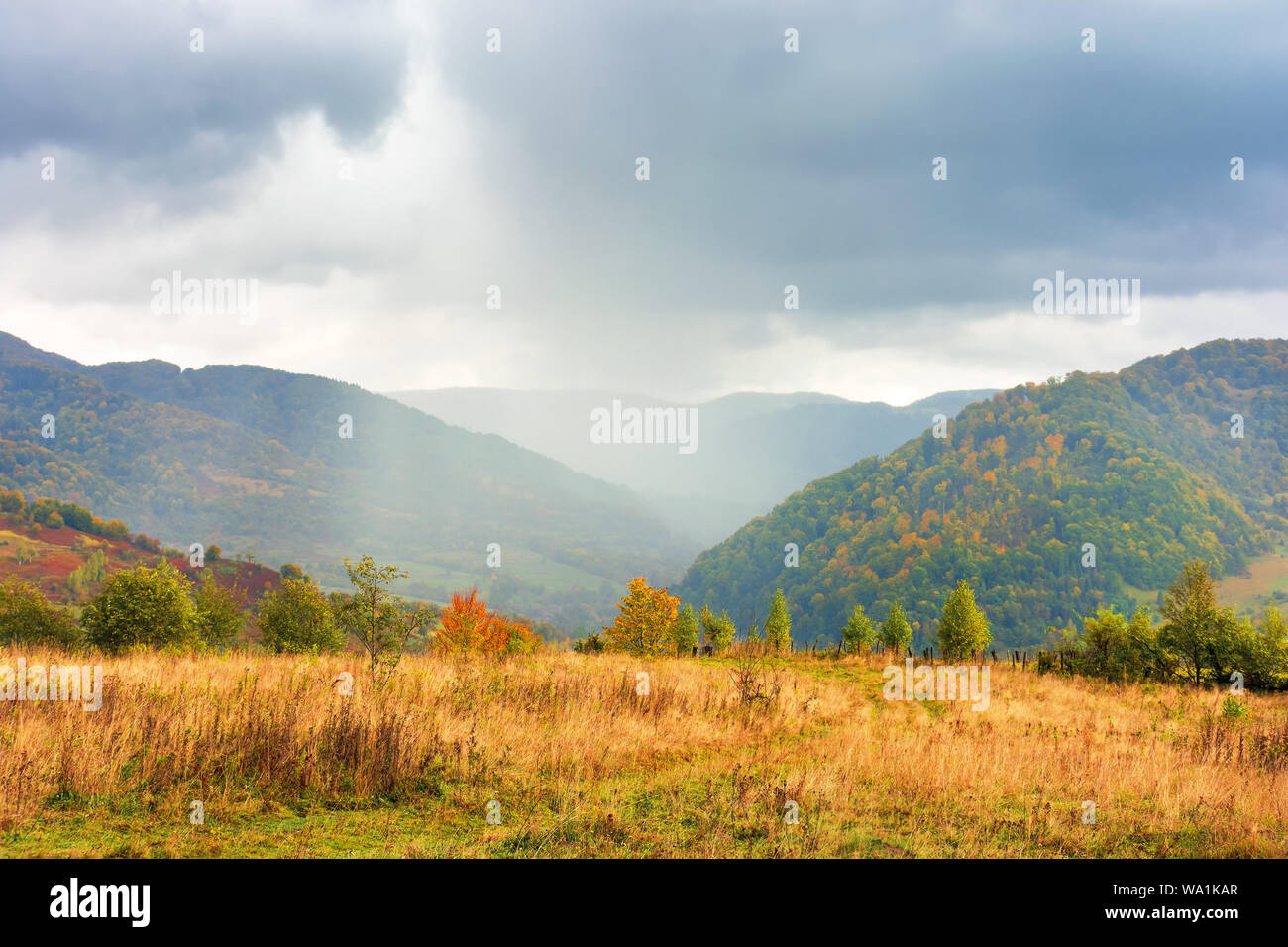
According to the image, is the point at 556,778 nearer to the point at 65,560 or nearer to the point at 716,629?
the point at 716,629

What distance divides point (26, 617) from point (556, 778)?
105ft

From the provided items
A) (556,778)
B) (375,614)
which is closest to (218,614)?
(375,614)

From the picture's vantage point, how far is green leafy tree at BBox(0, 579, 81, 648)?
27.9 metres

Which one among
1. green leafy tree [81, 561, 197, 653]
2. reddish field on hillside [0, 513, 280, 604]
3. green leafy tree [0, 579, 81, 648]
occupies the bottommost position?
reddish field on hillside [0, 513, 280, 604]

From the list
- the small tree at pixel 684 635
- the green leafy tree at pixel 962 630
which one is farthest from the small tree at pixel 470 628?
the green leafy tree at pixel 962 630

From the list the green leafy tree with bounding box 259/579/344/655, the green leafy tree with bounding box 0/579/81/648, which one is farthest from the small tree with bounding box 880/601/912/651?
the green leafy tree with bounding box 0/579/81/648

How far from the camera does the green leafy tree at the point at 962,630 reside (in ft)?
96.0

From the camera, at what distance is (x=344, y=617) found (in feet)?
44.6

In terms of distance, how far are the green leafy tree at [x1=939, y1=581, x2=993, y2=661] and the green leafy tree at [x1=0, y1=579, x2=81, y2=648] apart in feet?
118

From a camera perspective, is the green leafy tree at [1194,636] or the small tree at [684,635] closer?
the green leafy tree at [1194,636]

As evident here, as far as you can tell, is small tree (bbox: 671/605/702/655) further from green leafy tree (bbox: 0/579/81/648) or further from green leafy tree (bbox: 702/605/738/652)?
green leafy tree (bbox: 0/579/81/648)

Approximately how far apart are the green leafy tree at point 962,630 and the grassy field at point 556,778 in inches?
633

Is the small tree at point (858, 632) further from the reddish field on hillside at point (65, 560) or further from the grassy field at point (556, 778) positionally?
the reddish field on hillside at point (65, 560)
